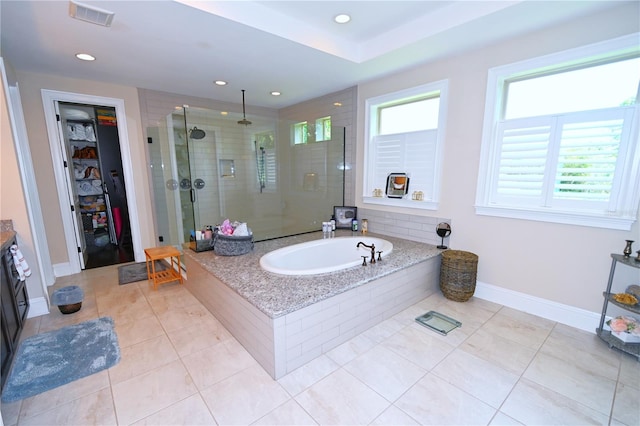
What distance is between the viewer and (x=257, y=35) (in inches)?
90.5

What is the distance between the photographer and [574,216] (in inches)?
89.6

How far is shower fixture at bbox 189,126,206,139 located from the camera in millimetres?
3380

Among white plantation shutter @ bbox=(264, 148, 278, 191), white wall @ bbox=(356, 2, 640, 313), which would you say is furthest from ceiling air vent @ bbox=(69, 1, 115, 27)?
white wall @ bbox=(356, 2, 640, 313)

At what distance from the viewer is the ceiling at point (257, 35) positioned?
1992 mm

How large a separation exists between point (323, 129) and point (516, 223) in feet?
9.34

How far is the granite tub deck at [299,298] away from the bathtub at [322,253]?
0.55ft

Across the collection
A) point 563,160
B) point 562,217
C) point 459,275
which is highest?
point 563,160

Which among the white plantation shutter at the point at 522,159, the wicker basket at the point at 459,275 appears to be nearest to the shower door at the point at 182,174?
the wicker basket at the point at 459,275

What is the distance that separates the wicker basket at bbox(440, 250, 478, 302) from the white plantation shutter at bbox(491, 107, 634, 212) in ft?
2.25

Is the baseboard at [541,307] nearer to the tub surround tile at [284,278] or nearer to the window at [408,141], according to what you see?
the tub surround tile at [284,278]

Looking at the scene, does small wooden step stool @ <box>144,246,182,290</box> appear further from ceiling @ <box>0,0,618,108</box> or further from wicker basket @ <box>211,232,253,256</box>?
ceiling @ <box>0,0,618,108</box>

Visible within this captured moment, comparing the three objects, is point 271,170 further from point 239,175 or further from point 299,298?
point 299,298

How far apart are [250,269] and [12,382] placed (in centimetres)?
164

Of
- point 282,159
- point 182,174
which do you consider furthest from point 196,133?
point 282,159
